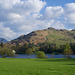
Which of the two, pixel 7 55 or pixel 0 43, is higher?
pixel 0 43

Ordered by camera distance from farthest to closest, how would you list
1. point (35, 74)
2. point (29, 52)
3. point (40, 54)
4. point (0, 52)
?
point (29, 52)
point (0, 52)
point (40, 54)
point (35, 74)

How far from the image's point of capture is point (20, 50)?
18288 centimetres

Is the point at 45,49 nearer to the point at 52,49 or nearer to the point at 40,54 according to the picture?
the point at 52,49

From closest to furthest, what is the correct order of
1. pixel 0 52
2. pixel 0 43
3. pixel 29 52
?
pixel 0 52 < pixel 29 52 < pixel 0 43

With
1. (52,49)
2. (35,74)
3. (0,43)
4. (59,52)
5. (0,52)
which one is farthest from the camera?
(52,49)

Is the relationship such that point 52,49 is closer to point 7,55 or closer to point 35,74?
point 7,55

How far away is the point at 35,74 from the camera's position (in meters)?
15.1

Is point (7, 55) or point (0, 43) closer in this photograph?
point (7, 55)

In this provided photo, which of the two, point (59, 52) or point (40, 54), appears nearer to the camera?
point (40, 54)

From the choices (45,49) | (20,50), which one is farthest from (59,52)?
(20,50)

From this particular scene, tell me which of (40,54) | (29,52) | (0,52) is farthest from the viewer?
(29,52)

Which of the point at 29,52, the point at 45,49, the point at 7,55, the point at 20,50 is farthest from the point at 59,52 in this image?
the point at 7,55

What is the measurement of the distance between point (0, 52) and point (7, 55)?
14.7ft

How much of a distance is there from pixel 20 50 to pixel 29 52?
9431 cm
